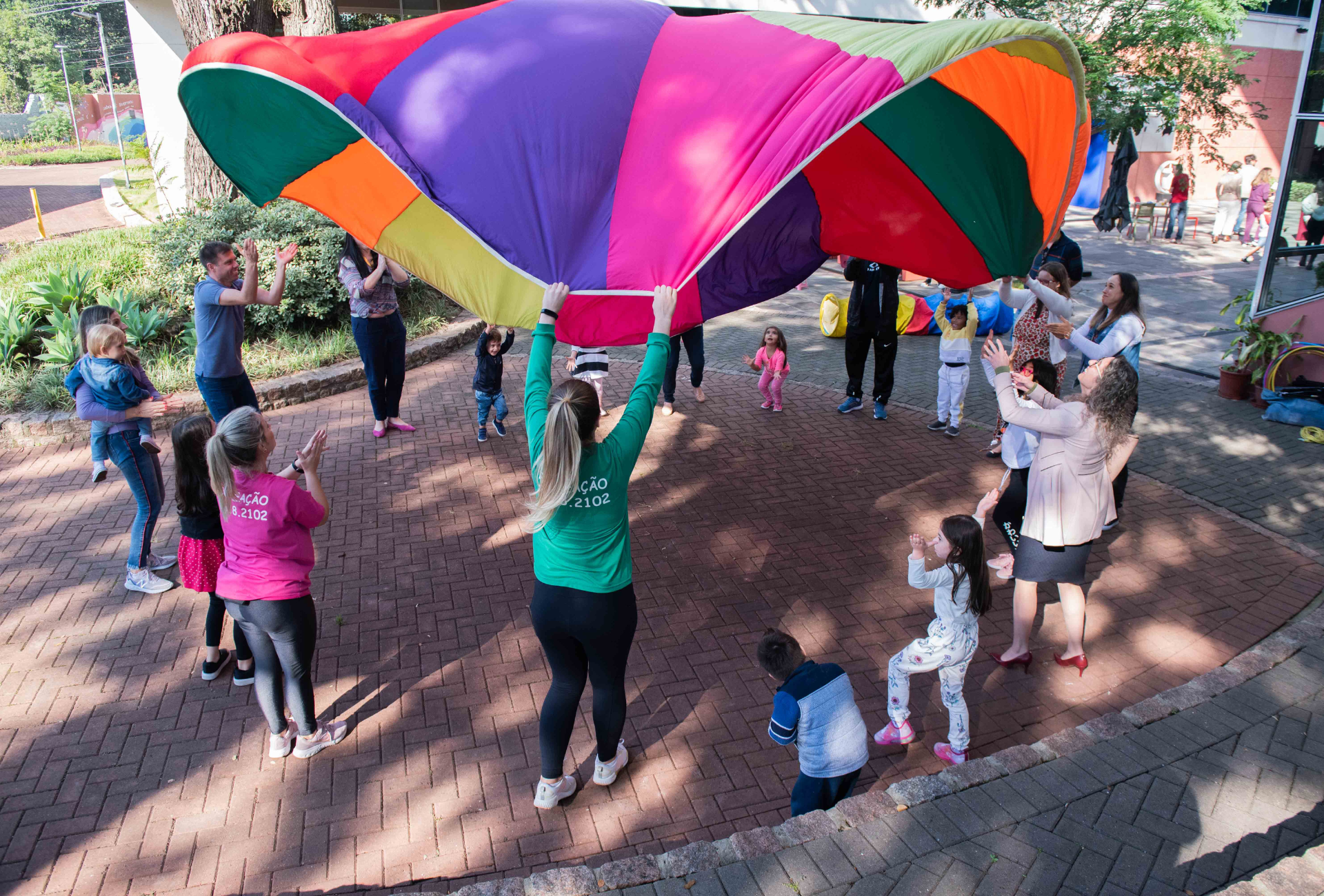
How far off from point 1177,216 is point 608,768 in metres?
21.7

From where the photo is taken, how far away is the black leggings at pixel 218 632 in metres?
4.41

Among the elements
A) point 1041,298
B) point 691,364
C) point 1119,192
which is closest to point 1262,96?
point 1119,192

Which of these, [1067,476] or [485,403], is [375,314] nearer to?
A: [485,403]

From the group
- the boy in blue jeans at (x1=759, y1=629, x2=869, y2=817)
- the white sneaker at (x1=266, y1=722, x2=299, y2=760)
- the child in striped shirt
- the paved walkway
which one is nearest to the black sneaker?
the white sneaker at (x1=266, y1=722, x2=299, y2=760)

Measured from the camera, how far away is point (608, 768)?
151 inches

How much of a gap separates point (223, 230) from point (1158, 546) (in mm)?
10456

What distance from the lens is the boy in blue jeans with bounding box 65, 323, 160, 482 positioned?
507 cm

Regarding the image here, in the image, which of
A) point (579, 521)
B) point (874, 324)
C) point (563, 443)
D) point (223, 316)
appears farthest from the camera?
point (874, 324)

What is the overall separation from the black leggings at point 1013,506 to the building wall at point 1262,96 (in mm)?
22987

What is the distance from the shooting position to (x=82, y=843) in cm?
354

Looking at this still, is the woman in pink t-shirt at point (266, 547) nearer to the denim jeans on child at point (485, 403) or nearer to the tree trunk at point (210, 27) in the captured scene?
the denim jeans on child at point (485, 403)

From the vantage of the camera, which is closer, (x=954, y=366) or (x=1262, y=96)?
(x=954, y=366)

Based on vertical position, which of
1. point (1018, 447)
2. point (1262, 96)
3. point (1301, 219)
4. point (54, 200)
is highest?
point (1262, 96)

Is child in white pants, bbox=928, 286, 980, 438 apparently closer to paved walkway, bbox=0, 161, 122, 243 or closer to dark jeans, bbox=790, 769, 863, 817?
dark jeans, bbox=790, 769, 863, 817
